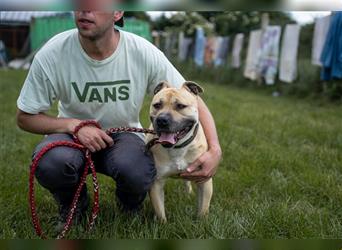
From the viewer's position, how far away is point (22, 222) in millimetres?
2451

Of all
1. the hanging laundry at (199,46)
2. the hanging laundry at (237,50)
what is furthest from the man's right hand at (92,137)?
the hanging laundry at (199,46)

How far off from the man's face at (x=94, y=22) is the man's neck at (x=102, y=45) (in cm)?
6

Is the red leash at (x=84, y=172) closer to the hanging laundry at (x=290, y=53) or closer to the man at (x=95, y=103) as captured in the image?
the man at (x=95, y=103)

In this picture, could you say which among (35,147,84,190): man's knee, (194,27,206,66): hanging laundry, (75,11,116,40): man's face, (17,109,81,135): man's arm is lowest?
(194,27,206,66): hanging laundry

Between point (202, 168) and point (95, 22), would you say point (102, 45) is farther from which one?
point (202, 168)

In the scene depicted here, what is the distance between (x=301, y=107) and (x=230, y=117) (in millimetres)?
1976

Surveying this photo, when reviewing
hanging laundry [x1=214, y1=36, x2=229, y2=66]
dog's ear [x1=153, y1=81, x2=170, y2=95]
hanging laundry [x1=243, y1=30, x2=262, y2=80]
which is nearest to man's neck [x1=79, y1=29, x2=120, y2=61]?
dog's ear [x1=153, y1=81, x2=170, y2=95]

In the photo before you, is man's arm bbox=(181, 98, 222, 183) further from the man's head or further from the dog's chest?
the man's head

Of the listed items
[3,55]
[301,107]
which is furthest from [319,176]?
[3,55]

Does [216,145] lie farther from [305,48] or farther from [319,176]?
[305,48]

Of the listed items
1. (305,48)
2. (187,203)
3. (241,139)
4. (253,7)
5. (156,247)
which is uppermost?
(253,7)

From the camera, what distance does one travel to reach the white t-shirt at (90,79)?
2.35 m

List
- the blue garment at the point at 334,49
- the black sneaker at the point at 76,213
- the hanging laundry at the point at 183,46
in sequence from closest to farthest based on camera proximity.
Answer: the black sneaker at the point at 76,213 → the blue garment at the point at 334,49 → the hanging laundry at the point at 183,46

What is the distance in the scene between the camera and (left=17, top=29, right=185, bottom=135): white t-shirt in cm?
235
